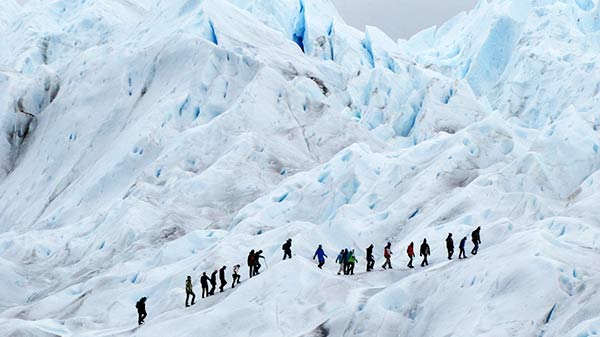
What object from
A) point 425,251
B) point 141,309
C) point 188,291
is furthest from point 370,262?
point 141,309

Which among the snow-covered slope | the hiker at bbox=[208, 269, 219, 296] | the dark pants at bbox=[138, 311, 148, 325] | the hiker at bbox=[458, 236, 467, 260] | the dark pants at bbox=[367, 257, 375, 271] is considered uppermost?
the snow-covered slope

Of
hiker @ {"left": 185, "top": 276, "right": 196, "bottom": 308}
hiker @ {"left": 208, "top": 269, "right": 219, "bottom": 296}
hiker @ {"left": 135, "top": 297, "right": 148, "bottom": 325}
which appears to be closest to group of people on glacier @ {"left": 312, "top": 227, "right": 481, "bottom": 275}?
hiker @ {"left": 208, "top": 269, "right": 219, "bottom": 296}

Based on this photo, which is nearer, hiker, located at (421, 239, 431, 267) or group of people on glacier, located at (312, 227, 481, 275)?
group of people on glacier, located at (312, 227, 481, 275)

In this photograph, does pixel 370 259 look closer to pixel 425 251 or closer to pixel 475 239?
pixel 425 251

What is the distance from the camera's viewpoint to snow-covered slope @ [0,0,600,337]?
28.9 m

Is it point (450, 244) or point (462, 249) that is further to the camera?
point (450, 244)

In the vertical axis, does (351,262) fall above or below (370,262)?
below

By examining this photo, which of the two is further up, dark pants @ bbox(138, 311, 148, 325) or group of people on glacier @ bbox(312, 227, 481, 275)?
group of people on glacier @ bbox(312, 227, 481, 275)

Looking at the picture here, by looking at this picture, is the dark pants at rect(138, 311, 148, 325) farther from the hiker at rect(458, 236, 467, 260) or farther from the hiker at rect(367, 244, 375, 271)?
the hiker at rect(458, 236, 467, 260)

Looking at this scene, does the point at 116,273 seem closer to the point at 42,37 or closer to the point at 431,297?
the point at 431,297

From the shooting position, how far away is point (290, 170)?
52.8m

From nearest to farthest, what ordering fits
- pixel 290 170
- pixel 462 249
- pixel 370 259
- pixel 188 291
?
pixel 462 249
pixel 188 291
pixel 370 259
pixel 290 170

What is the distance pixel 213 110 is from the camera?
59.7 meters

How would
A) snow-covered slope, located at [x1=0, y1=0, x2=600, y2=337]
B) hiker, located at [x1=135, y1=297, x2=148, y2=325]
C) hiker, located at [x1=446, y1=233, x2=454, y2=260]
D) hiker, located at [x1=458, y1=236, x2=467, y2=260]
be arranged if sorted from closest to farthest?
snow-covered slope, located at [x1=0, y1=0, x2=600, y2=337]
hiker, located at [x1=458, y1=236, x2=467, y2=260]
hiker, located at [x1=446, y1=233, x2=454, y2=260]
hiker, located at [x1=135, y1=297, x2=148, y2=325]
